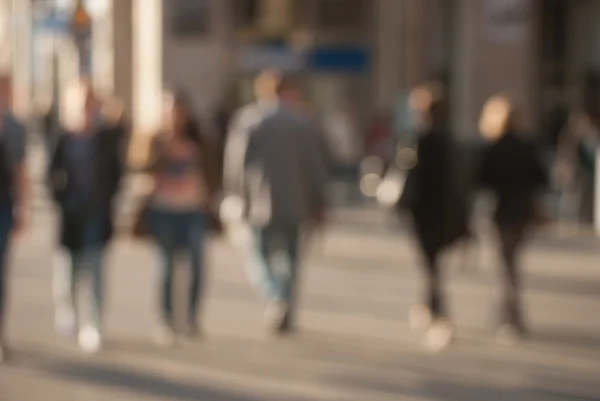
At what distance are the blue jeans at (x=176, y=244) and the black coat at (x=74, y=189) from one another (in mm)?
387

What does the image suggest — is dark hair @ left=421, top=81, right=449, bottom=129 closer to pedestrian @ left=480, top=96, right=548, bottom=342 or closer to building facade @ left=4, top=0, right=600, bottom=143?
pedestrian @ left=480, top=96, right=548, bottom=342

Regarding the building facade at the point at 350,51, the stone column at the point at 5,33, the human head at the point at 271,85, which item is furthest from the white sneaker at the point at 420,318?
the stone column at the point at 5,33

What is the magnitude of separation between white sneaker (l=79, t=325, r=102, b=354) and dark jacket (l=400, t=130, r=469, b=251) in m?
2.39

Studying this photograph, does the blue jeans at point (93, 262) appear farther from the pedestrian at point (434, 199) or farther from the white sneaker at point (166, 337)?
the pedestrian at point (434, 199)

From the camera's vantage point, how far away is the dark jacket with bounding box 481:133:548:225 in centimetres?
980

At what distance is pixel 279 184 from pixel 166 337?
4.62 feet

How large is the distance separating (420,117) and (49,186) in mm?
2752

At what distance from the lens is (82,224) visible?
30.6 ft

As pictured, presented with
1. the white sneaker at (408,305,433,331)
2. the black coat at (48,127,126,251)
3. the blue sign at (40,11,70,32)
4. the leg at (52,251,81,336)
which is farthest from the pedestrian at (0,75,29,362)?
the blue sign at (40,11,70,32)

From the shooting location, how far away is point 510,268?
9.84 metres

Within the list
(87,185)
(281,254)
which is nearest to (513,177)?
(281,254)

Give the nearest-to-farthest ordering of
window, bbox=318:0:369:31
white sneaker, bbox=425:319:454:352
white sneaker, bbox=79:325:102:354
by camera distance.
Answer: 1. white sneaker, bbox=79:325:102:354
2. white sneaker, bbox=425:319:454:352
3. window, bbox=318:0:369:31

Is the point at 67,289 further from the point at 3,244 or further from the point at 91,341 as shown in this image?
the point at 3,244

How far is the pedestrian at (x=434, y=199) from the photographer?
31.2 feet
